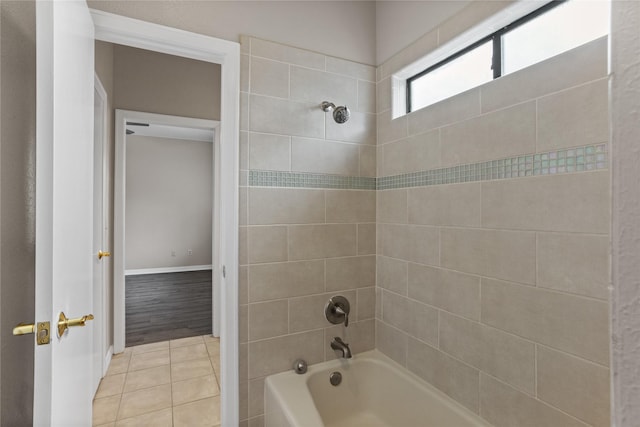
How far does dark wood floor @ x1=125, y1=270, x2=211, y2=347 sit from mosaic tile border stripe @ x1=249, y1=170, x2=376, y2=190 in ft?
7.50

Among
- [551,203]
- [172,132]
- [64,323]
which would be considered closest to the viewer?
[64,323]

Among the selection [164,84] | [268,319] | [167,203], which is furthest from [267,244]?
[167,203]

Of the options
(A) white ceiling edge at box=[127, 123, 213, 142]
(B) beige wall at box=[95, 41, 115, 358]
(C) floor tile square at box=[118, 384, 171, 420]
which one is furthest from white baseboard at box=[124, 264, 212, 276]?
(C) floor tile square at box=[118, 384, 171, 420]

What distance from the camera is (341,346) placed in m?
1.86

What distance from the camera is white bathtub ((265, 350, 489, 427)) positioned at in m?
1.49

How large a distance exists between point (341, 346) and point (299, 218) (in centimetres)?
77

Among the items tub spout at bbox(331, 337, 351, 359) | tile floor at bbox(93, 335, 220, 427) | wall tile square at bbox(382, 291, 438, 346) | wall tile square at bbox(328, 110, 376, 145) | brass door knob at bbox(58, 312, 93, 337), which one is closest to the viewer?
brass door knob at bbox(58, 312, 93, 337)

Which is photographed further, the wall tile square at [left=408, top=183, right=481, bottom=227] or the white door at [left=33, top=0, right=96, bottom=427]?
the wall tile square at [left=408, top=183, right=481, bottom=227]

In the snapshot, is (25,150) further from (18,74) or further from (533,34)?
(533,34)

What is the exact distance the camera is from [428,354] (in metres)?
1.68

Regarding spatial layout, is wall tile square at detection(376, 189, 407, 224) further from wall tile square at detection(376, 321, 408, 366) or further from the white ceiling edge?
the white ceiling edge

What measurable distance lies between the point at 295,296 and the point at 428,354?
761 mm

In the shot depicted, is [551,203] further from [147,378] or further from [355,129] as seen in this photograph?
[147,378]

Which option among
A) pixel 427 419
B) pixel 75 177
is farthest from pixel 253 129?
pixel 427 419
